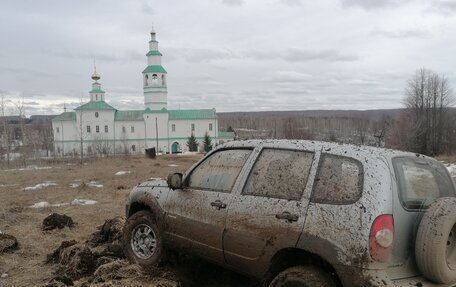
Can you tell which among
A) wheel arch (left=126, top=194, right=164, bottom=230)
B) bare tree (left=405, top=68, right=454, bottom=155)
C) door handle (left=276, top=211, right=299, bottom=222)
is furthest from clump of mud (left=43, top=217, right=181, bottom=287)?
bare tree (left=405, top=68, right=454, bottom=155)

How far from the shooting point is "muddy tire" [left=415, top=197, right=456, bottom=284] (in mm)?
3412

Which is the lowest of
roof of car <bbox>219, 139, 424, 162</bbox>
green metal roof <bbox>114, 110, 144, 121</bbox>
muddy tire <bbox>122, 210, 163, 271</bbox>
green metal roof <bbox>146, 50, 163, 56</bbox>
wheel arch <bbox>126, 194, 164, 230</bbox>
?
muddy tire <bbox>122, 210, 163, 271</bbox>

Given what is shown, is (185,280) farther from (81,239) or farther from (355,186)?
(81,239)

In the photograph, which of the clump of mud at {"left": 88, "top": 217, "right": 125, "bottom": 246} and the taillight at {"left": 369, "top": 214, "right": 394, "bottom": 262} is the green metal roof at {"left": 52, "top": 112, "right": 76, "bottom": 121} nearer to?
the clump of mud at {"left": 88, "top": 217, "right": 125, "bottom": 246}

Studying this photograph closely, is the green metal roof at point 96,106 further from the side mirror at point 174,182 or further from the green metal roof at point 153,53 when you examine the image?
the side mirror at point 174,182

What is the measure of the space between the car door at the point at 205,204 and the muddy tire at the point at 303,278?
3.02 feet

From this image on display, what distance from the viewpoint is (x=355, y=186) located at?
3551 millimetres

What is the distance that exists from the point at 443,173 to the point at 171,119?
78113mm

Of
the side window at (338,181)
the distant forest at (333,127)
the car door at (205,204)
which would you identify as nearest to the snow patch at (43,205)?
the car door at (205,204)

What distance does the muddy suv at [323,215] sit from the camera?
11.1ft

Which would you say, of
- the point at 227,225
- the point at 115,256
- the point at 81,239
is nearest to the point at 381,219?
the point at 227,225

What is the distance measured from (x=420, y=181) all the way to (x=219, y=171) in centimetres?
213

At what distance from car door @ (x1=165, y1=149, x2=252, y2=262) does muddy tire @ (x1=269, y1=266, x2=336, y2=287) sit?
3.02ft

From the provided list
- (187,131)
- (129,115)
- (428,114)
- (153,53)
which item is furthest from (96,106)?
(428,114)
